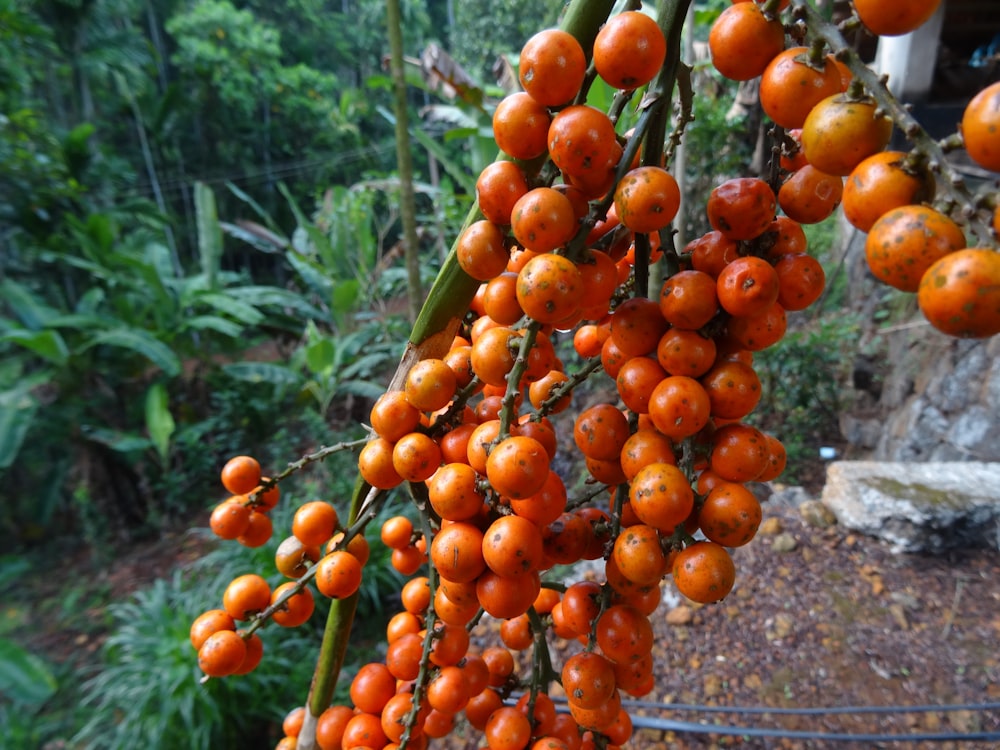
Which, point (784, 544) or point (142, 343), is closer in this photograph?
point (784, 544)

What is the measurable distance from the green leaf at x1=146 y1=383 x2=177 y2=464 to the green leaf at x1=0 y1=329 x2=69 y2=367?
23.2 inches

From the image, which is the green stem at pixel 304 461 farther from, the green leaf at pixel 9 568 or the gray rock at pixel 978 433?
the green leaf at pixel 9 568

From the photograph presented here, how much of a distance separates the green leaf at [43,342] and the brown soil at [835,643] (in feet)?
13.1

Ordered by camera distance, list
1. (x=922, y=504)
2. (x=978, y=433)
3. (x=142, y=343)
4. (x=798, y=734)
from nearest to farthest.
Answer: (x=798, y=734) → (x=922, y=504) → (x=978, y=433) → (x=142, y=343)

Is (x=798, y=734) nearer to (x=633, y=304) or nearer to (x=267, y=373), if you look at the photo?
(x=633, y=304)

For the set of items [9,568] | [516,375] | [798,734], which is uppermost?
[516,375]

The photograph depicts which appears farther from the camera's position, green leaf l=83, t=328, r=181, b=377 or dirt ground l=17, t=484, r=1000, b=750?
green leaf l=83, t=328, r=181, b=377

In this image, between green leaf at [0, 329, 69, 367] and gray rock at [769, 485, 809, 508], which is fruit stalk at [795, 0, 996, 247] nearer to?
gray rock at [769, 485, 809, 508]

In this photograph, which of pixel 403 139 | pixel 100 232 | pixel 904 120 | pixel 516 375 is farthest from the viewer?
pixel 100 232

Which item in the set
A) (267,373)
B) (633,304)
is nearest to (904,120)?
(633,304)

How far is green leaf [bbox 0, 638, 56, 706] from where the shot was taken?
2584 mm

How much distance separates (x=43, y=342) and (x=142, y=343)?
0.54 meters

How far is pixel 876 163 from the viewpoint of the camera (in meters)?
0.34

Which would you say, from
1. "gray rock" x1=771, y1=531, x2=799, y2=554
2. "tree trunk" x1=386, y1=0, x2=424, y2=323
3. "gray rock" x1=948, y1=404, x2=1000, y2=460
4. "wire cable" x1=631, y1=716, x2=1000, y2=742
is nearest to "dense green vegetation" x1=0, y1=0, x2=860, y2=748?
"gray rock" x1=948, y1=404, x2=1000, y2=460
